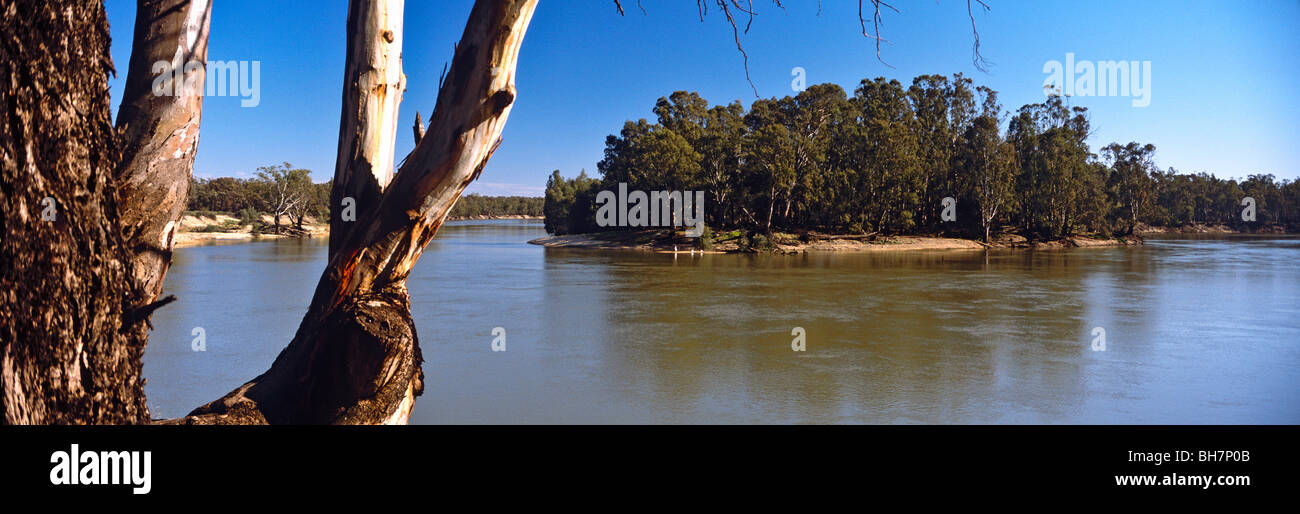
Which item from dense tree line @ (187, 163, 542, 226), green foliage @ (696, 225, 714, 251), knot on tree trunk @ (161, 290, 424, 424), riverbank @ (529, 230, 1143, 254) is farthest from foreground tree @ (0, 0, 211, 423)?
dense tree line @ (187, 163, 542, 226)

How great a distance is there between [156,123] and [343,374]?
4.70ft

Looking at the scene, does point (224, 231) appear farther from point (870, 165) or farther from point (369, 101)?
point (369, 101)

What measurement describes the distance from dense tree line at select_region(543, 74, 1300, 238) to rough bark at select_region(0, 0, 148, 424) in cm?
3857

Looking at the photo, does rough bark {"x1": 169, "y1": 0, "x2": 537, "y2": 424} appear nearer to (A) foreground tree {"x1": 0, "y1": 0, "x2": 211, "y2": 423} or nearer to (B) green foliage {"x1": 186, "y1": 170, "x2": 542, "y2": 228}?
(A) foreground tree {"x1": 0, "y1": 0, "x2": 211, "y2": 423}

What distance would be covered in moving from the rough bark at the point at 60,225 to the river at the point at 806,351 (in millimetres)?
4169

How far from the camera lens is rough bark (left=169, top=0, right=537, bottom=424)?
3.09 m

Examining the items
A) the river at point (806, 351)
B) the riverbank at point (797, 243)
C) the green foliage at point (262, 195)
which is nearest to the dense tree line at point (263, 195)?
the green foliage at point (262, 195)

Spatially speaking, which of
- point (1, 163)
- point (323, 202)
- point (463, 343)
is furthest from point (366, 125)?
point (323, 202)

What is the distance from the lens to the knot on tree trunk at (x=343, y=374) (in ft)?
11.7

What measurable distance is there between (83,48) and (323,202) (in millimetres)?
94312
